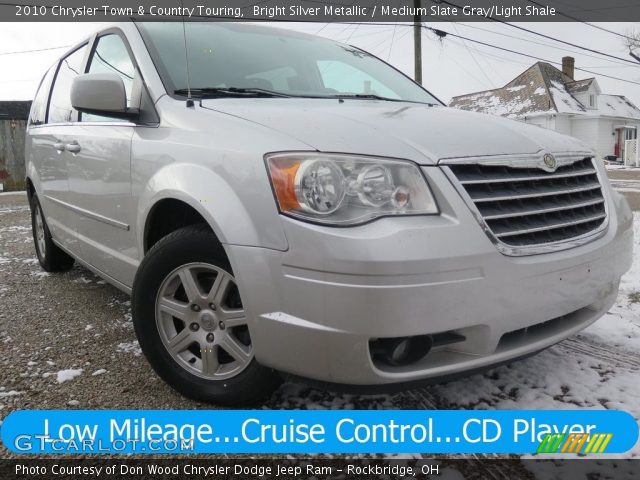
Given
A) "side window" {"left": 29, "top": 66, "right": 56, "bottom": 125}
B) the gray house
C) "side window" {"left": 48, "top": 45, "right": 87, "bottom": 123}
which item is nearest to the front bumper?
"side window" {"left": 48, "top": 45, "right": 87, "bottom": 123}

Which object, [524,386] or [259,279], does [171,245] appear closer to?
[259,279]

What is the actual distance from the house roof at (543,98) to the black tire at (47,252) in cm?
3012

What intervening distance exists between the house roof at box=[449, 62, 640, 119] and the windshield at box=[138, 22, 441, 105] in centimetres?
2975

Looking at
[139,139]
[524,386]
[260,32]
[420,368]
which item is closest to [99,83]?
[139,139]

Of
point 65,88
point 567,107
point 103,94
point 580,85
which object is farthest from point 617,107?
point 103,94

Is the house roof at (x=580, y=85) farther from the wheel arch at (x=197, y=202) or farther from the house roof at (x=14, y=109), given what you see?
the wheel arch at (x=197, y=202)

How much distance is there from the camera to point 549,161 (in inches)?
78.4

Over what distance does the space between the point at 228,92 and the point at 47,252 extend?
2728 millimetres

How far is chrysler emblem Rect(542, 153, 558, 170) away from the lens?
197 centimetres

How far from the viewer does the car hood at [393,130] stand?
1.76 meters

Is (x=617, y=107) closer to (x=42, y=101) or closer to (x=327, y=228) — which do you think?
(x=42, y=101)

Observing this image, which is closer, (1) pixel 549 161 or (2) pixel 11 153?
(1) pixel 549 161

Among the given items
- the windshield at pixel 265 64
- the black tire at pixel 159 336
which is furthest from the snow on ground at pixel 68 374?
the windshield at pixel 265 64

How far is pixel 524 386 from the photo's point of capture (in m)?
2.24
